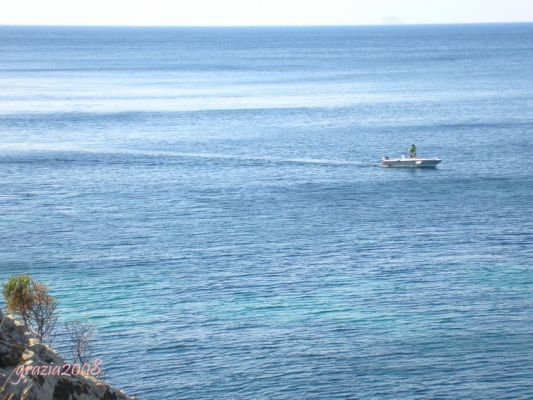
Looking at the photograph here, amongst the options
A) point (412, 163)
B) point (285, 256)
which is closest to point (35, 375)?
point (285, 256)

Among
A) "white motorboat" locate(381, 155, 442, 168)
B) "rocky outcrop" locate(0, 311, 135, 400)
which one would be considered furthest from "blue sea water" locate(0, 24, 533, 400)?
"rocky outcrop" locate(0, 311, 135, 400)

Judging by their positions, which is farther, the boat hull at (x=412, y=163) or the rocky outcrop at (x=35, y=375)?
the boat hull at (x=412, y=163)

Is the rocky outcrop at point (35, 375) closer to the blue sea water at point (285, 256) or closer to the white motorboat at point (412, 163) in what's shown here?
the blue sea water at point (285, 256)

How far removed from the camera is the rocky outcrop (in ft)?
44.2

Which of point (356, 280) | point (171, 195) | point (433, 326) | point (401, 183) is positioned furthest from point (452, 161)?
point (433, 326)

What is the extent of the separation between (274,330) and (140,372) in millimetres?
11543

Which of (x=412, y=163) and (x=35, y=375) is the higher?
(x=35, y=375)

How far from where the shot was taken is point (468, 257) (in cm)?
8725

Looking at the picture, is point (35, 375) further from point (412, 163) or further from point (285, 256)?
point (412, 163)

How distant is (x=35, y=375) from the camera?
13711 millimetres

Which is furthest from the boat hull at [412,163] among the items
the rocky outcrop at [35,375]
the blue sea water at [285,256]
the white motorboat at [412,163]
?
the rocky outcrop at [35,375]

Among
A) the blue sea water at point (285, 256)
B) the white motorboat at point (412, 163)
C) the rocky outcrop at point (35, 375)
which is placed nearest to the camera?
the rocky outcrop at point (35, 375)

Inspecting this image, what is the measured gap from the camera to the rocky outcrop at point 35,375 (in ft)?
44.2

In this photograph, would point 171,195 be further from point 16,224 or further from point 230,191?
point 16,224
